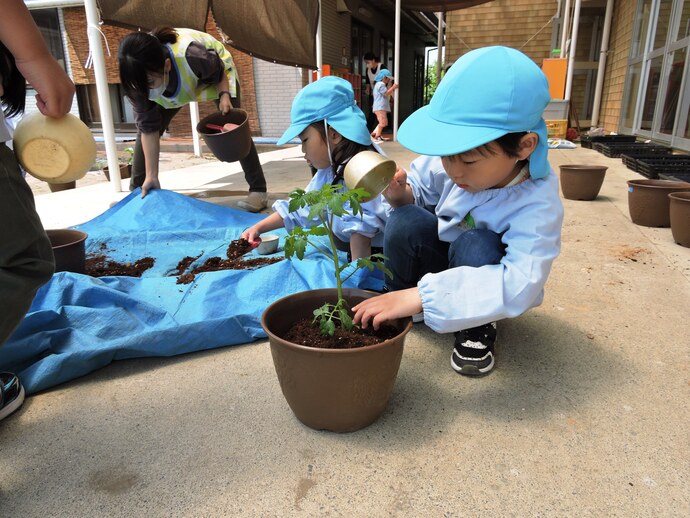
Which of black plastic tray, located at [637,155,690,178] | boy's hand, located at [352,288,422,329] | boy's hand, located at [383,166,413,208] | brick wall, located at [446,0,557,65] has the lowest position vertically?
black plastic tray, located at [637,155,690,178]

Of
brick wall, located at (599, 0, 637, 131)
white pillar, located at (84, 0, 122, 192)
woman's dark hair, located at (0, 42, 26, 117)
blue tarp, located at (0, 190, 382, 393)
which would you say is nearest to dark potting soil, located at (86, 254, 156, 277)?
blue tarp, located at (0, 190, 382, 393)

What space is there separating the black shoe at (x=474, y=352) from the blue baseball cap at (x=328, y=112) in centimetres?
84

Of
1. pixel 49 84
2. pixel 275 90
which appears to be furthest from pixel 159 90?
pixel 275 90

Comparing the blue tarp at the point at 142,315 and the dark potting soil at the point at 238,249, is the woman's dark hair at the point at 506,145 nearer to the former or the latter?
the blue tarp at the point at 142,315

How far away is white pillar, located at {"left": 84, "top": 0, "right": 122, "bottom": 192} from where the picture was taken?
389 cm

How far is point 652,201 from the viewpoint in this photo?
2949mm

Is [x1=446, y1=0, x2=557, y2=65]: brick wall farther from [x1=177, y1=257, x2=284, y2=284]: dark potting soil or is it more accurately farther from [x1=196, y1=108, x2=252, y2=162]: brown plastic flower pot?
[x1=177, y1=257, x2=284, y2=284]: dark potting soil

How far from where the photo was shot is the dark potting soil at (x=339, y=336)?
3.96 ft

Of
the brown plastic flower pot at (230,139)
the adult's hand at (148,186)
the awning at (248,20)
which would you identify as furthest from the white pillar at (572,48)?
the adult's hand at (148,186)

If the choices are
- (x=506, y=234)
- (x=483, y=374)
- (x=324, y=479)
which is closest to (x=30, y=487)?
(x=324, y=479)

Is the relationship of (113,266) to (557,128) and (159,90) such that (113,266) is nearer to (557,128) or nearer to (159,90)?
(159,90)

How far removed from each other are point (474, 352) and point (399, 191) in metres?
0.61

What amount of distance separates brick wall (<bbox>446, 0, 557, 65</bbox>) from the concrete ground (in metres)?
11.2

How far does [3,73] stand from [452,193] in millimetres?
1264
